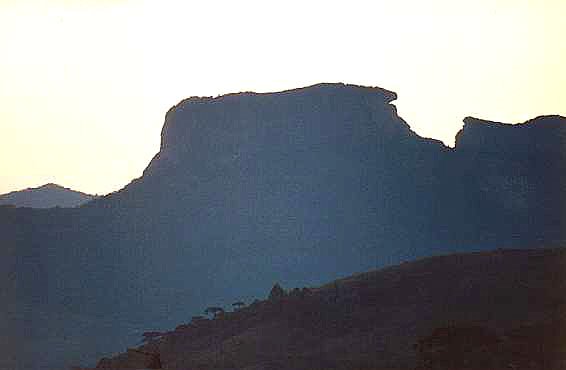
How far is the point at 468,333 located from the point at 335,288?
62.3 meters

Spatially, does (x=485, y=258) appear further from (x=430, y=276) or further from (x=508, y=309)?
(x=508, y=309)

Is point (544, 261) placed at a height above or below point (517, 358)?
above

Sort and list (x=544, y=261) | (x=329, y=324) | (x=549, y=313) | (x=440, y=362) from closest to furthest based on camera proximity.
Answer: (x=440, y=362) → (x=549, y=313) → (x=329, y=324) → (x=544, y=261)

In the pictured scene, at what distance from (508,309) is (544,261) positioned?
23.4 metres

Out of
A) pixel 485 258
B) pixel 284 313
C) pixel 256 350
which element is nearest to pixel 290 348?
pixel 256 350

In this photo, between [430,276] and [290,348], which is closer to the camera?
[290,348]

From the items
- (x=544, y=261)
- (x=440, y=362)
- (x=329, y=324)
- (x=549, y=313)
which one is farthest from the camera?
(x=544, y=261)

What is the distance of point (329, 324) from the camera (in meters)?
176

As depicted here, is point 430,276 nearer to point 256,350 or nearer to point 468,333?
point 256,350

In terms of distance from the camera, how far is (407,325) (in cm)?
16675

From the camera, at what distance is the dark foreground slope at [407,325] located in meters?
134

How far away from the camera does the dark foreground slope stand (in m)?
134

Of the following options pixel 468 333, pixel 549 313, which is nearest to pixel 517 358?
pixel 468 333

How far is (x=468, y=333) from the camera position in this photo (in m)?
133
